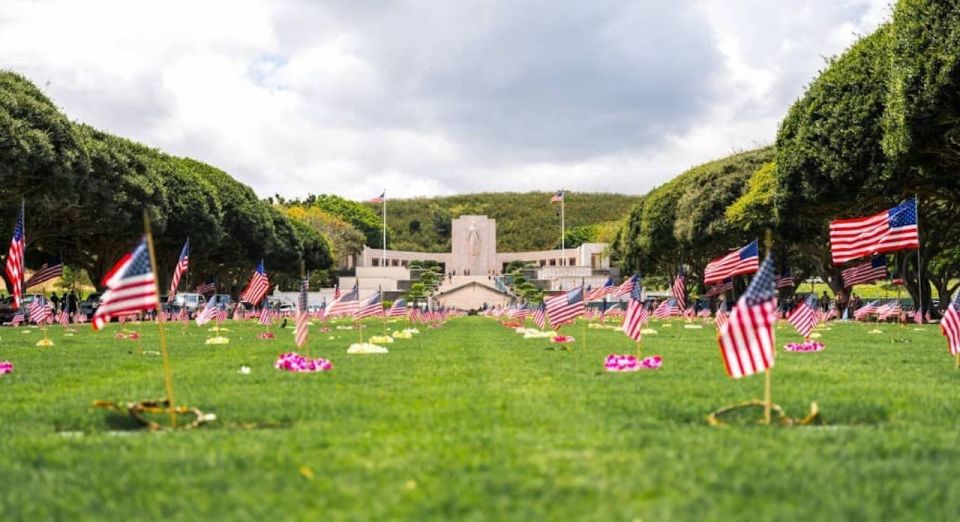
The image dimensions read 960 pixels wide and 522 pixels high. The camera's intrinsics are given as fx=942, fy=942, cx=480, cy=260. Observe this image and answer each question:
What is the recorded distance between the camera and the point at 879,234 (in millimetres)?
23875

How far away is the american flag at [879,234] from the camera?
23.3 m

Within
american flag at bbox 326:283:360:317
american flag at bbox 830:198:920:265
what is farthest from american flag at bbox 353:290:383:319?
american flag at bbox 830:198:920:265

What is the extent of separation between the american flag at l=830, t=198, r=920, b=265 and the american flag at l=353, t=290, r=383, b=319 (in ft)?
40.0

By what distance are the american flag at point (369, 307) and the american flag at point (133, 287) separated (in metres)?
12.5

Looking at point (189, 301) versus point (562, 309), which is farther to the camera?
point (189, 301)

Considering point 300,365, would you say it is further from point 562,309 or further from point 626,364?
point 562,309

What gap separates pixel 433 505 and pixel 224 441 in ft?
8.74

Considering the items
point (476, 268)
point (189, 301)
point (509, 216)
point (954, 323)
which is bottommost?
point (954, 323)

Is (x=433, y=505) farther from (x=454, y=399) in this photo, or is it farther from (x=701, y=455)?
(x=454, y=399)

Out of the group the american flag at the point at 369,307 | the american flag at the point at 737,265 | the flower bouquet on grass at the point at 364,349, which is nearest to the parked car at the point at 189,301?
the american flag at the point at 369,307

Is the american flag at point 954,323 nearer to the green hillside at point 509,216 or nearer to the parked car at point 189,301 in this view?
the parked car at point 189,301

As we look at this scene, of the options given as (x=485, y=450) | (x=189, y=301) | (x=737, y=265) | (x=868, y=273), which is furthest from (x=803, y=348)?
(x=189, y=301)

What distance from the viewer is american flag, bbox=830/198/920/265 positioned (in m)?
23.3

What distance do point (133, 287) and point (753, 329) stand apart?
18.6 feet
